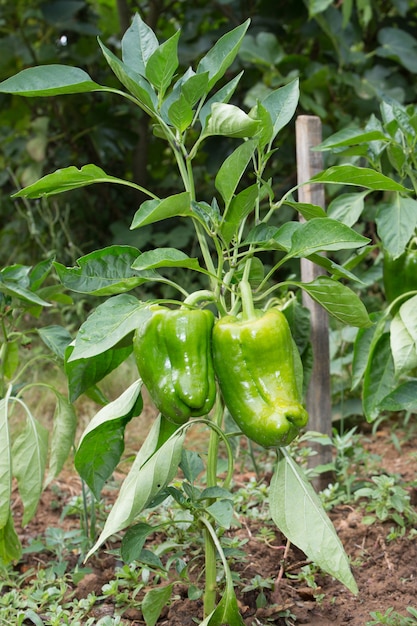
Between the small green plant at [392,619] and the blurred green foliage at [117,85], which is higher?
the blurred green foliage at [117,85]

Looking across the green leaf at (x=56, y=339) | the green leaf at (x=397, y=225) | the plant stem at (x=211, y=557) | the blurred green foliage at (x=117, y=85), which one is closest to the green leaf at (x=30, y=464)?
the green leaf at (x=56, y=339)

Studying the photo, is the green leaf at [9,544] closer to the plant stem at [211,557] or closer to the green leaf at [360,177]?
the plant stem at [211,557]

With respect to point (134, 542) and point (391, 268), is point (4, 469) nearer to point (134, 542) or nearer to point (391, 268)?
point (134, 542)

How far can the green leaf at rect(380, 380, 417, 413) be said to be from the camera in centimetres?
152

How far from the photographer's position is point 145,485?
1.14m

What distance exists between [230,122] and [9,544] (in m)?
0.94

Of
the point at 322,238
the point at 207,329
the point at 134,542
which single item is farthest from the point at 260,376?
the point at 134,542

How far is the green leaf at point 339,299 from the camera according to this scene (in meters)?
1.25

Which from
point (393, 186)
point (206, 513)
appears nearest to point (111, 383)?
point (206, 513)

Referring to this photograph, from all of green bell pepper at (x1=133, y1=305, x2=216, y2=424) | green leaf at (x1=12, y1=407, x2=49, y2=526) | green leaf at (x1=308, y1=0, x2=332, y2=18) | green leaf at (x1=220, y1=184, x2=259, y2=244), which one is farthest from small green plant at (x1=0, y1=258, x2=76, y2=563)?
green leaf at (x1=308, y1=0, x2=332, y2=18)

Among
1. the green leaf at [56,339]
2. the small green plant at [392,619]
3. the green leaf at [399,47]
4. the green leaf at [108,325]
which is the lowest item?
the small green plant at [392,619]

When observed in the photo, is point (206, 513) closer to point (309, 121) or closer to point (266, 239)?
point (266, 239)

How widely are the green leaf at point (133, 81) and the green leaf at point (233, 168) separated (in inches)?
7.4

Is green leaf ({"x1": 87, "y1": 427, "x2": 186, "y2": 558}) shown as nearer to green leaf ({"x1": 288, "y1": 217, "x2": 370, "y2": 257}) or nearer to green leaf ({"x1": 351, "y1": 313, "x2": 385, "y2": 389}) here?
green leaf ({"x1": 288, "y1": 217, "x2": 370, "y2": 257})
